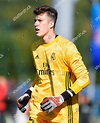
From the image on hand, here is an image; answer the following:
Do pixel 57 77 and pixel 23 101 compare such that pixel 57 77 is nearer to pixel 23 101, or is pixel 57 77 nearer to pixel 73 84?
pixel 73 84

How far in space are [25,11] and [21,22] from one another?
160 mm

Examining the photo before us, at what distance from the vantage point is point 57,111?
4.43m

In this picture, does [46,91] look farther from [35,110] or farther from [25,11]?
[25,11]

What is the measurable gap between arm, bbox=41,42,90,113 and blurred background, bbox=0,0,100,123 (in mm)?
1811

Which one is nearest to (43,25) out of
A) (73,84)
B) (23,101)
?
(73,84)

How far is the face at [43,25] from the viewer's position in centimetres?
448

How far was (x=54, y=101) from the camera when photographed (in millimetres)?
4230

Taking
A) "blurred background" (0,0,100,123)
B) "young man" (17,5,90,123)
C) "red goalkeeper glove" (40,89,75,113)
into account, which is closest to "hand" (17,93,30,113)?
"young man" (17,5,90,123)

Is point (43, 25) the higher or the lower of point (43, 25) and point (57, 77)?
the higher

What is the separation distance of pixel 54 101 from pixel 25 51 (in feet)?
7.55

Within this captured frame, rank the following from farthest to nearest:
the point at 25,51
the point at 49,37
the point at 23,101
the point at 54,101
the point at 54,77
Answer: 1. the point at 25,51
2. the point at 23,101
3. the point at 49,37
4. the point at 54,77
5. the point at 54,101

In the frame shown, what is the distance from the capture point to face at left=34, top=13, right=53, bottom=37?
4484mm

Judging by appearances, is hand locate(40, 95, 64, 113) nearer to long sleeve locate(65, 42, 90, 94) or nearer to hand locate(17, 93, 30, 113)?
long sleeve locate(65, 42, 90, 94)

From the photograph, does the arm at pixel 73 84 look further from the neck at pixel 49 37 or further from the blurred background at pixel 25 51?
the blurred background at pixel 25 51
